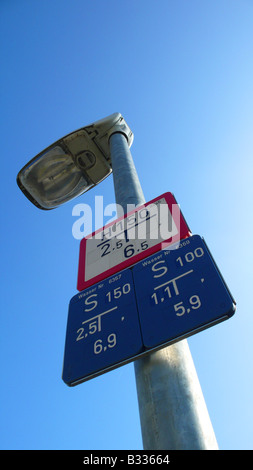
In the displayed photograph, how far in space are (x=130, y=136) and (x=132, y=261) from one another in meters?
3.26

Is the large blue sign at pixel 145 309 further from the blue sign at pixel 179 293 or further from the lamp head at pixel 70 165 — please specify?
the lamp head at pixel 70 165

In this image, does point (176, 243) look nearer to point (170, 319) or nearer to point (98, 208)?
point (170, 319)

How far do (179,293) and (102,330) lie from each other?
58cm

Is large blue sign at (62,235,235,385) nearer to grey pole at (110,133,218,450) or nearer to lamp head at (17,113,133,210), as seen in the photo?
grey pole at (110,133,218,450)

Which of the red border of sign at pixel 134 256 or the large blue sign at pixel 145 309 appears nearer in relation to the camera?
the large blue sign at pixel 145 309

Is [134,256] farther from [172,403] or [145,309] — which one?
[172,403]

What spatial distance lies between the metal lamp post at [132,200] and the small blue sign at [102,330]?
0.18 m

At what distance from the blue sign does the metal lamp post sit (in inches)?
7.7

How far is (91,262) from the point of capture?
282cm

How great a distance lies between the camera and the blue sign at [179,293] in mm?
1641

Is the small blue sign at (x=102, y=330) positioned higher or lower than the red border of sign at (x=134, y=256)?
lower

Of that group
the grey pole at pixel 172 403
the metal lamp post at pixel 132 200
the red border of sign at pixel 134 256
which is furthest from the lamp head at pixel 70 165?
the grey pole at pixel 172 403

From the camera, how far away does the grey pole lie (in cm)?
139

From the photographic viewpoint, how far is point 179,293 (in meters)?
1.85
